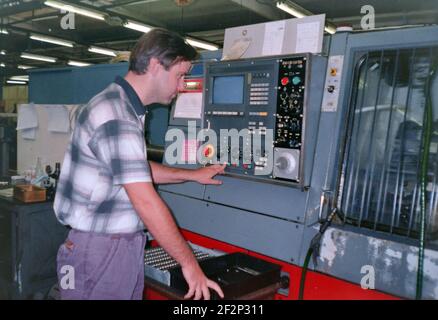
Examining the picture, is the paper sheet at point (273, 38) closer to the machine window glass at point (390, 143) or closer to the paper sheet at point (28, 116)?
the machine window glass at point (390, 143)

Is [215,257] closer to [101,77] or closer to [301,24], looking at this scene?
[301,24]

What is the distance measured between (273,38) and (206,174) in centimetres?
58

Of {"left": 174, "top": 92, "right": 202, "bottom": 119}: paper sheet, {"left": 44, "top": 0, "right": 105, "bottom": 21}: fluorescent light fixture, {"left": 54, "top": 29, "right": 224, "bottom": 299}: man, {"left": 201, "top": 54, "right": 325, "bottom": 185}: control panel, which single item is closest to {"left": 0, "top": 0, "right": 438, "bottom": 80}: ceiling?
{"left": 44, "top": 0, "right": 105, "bottom": 21}: fluorescent light fixture

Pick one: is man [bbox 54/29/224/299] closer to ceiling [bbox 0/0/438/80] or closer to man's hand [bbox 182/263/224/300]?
man's hand [bbox 182/263/224/300]

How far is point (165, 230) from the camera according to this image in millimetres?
1126

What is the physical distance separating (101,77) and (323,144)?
4.87 ft

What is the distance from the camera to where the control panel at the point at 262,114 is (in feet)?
4.14

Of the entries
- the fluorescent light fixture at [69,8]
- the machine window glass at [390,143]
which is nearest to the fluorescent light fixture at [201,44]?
the fluorescent light fixture at [69,8]

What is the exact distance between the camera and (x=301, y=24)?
4.31 ft

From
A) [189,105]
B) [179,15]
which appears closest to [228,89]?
[189,105]

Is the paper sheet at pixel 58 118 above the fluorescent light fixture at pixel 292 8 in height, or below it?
below

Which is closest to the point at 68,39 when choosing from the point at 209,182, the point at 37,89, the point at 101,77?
the point at 37,89

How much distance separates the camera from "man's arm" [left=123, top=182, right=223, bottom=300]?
112 centimetres

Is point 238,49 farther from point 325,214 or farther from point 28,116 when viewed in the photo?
point 28,116
